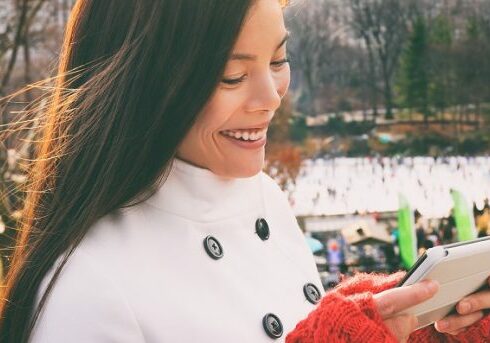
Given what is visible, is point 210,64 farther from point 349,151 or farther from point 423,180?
point 349,151

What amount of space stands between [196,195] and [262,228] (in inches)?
9.3

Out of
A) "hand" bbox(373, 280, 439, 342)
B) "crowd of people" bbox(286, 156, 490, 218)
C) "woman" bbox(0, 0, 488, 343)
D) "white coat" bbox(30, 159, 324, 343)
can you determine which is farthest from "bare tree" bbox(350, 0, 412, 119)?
"hand" bbox(373, 280, 439, 342)

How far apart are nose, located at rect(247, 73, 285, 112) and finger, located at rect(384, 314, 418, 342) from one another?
47 cm

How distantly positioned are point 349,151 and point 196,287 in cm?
4258

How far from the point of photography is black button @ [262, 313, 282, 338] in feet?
4.80

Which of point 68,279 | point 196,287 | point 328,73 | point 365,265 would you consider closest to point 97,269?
point 68,279

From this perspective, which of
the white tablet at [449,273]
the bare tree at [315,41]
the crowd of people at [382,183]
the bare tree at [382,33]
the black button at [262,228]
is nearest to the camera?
the white tablet at [449,273]

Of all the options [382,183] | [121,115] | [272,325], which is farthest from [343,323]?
[382,183]

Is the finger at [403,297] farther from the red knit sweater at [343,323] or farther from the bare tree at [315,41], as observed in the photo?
the bare tree at [315,41]

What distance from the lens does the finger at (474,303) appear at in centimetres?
157

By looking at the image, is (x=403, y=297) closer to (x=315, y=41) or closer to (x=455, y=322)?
(x=455, y=322)

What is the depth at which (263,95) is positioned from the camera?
145 centimetres

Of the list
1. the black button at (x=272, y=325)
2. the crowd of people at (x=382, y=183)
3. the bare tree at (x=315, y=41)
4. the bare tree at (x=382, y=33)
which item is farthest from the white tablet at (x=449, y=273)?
the bare tree at (x=382, y=33)

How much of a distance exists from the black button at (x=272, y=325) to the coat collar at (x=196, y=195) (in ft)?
0.76
